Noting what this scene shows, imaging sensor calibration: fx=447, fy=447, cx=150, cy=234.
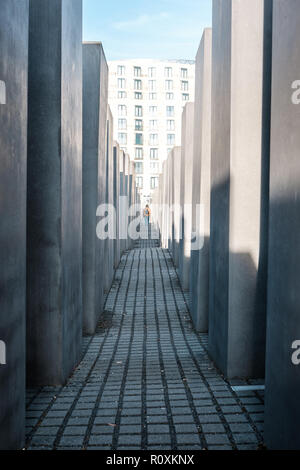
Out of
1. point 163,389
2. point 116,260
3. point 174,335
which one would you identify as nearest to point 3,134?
point 163,389

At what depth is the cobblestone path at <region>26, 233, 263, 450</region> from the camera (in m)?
3.93

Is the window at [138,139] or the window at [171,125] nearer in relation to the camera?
the window at [138,139]

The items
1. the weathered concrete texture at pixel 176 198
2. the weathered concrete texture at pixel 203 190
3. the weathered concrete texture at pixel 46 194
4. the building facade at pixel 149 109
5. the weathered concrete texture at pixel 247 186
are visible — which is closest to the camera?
the weathered concrete texture at pixel 46 194

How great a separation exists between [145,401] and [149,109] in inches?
2248

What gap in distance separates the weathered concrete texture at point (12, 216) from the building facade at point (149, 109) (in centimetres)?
5464

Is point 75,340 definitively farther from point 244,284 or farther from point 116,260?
point 116,260

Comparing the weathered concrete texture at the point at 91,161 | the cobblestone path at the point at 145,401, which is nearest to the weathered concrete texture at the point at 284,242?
the cobblestone path at the point at 145,401

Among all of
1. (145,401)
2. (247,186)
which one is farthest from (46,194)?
(145,401)

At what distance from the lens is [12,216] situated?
3504 millimetres

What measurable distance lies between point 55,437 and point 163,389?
1.59m

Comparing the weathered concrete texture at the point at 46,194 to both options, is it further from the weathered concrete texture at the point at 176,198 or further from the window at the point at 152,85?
the window at the point at 152,85

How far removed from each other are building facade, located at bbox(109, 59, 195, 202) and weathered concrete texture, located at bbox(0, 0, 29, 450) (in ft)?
179

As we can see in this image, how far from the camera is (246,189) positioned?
554 centimetres

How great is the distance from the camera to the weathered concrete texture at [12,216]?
3.32 meters
